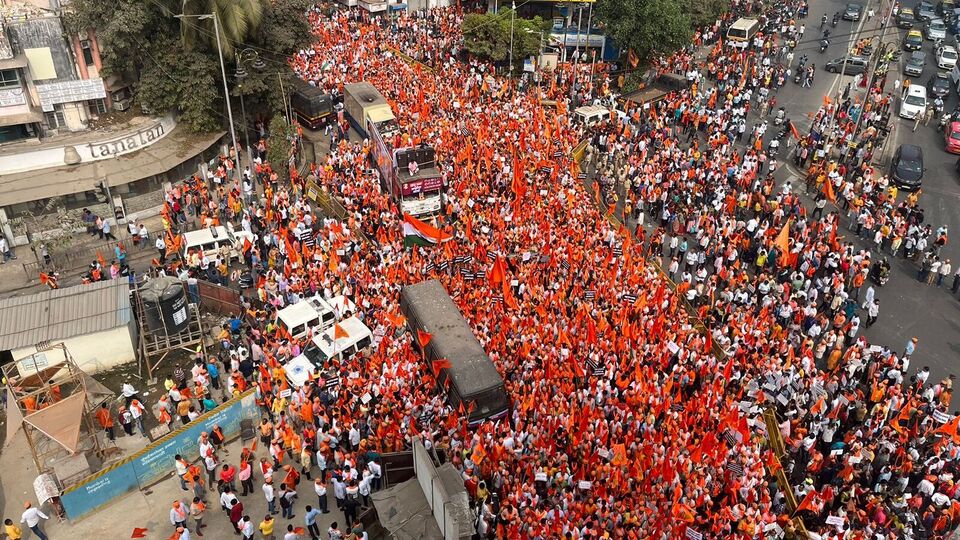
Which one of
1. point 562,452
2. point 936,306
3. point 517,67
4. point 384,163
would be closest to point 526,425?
point 562,452

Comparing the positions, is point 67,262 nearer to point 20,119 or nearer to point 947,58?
point 20,119

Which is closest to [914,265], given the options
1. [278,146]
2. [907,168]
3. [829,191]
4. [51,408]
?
[829,191]

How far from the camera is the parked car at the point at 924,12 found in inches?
2265

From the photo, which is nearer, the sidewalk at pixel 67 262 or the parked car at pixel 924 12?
the sidewalk at pixel 67 262

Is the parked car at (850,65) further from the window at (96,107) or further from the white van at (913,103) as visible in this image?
the window at (96,107)

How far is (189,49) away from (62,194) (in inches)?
322

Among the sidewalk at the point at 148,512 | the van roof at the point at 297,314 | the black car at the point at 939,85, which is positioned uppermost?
Answer: the van roof at the point at 297,314

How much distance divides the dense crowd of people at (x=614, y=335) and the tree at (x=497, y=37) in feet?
25.1

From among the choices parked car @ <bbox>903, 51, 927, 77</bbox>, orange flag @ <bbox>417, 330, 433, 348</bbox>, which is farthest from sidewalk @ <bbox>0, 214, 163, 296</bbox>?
parked car @ <bbox>903, 51, 927, 77</bbox>

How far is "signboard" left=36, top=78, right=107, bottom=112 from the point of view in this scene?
2830cm

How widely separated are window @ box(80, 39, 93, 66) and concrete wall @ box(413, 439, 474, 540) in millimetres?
23836

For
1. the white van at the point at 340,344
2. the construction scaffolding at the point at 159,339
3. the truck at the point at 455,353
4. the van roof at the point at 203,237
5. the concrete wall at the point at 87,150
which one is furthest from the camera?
the concrete wall at the point at 87,150

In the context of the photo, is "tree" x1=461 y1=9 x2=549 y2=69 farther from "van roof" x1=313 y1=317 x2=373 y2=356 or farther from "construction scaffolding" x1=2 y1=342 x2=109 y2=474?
"construction scaffolding" x1=2 y1=342 x2=109 y2=474

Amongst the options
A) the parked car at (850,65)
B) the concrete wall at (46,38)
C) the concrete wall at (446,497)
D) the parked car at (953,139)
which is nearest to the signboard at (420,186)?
the concrete wall at (446,497)
